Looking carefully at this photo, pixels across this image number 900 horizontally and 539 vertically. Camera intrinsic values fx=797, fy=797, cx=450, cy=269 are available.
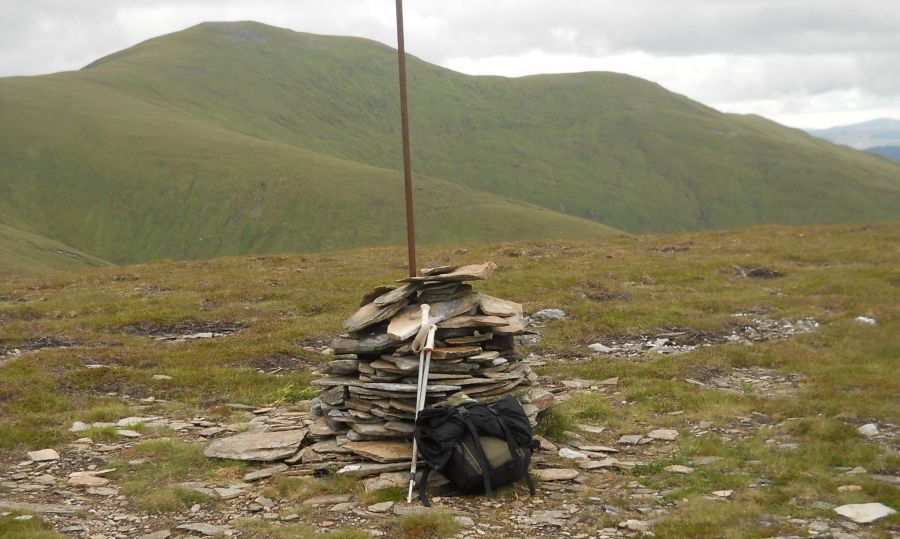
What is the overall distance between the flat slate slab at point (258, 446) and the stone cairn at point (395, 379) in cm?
2

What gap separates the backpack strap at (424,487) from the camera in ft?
41.4

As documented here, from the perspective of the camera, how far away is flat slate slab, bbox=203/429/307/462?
14691 mm

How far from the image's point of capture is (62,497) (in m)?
13.1

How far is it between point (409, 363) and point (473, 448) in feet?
6.89

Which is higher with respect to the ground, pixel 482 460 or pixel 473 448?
pixel 473 448

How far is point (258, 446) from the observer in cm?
1504

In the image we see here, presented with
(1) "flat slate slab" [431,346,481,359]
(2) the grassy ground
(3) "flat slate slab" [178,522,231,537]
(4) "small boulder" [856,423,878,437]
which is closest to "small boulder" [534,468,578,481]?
(2) the grassy ground

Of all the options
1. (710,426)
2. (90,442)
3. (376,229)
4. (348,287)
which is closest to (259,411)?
(90,442)

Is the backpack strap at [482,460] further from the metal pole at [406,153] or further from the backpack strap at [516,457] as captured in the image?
the metal pole at [406,153]

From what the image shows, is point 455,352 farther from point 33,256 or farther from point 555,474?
point 33,256

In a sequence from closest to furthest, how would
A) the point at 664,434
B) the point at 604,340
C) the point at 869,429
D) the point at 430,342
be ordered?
the point at 430,342
the point at 869,429
the point at 664,434
the point at 604,340

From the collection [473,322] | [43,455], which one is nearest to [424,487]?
[473,322]

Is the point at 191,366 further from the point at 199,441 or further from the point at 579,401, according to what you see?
the point at 579,401

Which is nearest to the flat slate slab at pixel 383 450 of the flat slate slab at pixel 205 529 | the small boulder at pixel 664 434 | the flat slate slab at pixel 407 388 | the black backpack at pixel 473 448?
the black backpack at pixel 473 448
